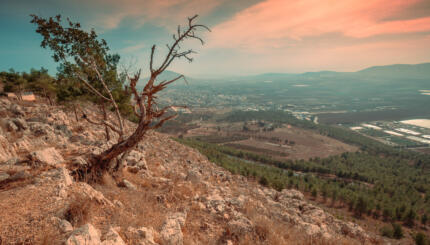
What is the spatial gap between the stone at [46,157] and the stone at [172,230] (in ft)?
19.0

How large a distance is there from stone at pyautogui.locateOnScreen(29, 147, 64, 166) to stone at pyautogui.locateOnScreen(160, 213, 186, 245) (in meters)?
5.78

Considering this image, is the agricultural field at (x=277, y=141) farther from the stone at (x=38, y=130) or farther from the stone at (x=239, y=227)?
the stone at (x=239, y=227)

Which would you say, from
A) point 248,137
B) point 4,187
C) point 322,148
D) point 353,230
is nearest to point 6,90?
point 4,187

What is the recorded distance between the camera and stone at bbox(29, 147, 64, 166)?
767 centimetres

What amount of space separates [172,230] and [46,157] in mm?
6593

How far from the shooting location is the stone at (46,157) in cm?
767

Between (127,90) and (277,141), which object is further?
(277,141)

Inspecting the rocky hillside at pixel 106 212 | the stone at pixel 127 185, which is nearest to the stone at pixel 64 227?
the rocky hillside at pixel 106 212

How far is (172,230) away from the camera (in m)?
5.52

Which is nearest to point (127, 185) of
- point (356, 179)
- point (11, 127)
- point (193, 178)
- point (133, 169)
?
point (133, 169)

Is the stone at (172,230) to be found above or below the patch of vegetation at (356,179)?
above

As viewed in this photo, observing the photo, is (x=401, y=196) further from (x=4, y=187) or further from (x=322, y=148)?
(x=4, y=187)

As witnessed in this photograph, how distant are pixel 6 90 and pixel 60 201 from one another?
43801 mm

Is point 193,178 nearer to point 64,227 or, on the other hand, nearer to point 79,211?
point 79,211
